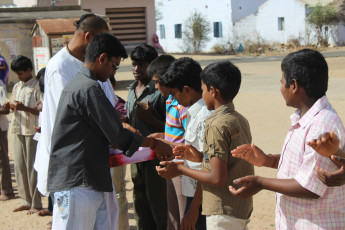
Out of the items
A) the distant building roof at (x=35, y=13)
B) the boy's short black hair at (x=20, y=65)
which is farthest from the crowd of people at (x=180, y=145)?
the distant building roof at (x=35, y=13)

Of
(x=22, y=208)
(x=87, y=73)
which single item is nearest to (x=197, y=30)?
(x=22, y=208)

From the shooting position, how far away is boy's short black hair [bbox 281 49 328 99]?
8.09 feet

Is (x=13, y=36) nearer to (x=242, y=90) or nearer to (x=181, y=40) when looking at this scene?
(x=242, y=90)

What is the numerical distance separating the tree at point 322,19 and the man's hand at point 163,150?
38879 millimetres

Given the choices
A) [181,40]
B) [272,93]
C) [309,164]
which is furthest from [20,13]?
[181,40]

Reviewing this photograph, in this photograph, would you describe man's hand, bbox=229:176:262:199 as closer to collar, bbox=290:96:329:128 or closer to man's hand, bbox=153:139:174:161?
collar, bbox=290:96:329:128

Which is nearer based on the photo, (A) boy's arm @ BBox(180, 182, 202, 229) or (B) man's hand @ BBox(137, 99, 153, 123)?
(A) boy's arm @ BBox(180, 182, 202, 229)

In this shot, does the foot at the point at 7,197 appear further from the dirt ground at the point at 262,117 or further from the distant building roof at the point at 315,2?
the distant building roof at the point at 315,2

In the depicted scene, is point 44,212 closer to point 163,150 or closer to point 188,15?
point 163,150

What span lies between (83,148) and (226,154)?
2.85ft

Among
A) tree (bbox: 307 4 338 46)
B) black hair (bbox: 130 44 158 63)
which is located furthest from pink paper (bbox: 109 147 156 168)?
tree (bbox: 307 4 338 46)

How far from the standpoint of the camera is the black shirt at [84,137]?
120 inches

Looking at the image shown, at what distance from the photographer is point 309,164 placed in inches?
94.3

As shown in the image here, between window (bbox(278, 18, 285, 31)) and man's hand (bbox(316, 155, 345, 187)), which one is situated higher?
window (bbox(278, 18, 285, 31))
